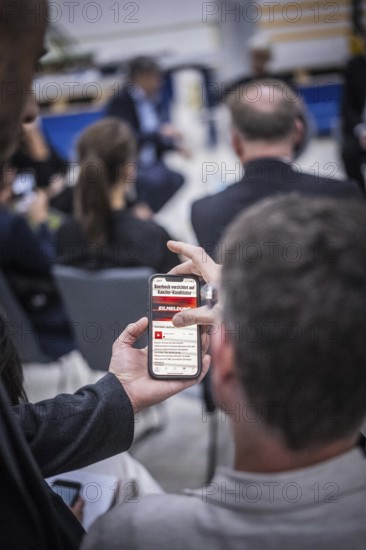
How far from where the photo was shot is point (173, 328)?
0.79 meters

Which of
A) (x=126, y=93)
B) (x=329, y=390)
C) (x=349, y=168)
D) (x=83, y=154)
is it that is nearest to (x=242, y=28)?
(x=126, y=93)

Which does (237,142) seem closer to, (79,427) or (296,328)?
(79,427)

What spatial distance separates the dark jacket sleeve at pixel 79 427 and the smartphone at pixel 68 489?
27 centimetres

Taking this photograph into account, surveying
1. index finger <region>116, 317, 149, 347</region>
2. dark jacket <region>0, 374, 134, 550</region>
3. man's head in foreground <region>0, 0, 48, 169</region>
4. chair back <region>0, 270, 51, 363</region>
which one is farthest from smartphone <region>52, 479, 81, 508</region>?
chair back <region>0, 270, 51, 363</region>

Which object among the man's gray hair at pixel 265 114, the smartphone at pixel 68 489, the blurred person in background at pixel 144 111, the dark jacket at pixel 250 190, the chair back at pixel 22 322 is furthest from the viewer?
the blurred person in background at pixel 144 111

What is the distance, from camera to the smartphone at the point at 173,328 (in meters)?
0.79

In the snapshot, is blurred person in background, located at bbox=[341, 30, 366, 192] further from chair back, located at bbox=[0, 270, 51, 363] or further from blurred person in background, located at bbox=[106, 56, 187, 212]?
chair back, located at bbox=[0, 270, 51, 363]

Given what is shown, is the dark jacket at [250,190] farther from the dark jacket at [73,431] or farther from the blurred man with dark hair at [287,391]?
the blurred man with dark hair at [287,391]

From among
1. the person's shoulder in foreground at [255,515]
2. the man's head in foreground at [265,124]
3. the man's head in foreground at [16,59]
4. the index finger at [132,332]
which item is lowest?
the man's head in foreground at [265,124]

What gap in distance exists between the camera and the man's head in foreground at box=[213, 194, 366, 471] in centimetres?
50

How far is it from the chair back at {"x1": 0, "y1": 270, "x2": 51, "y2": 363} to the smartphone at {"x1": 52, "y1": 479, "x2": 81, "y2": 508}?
83 centimetres

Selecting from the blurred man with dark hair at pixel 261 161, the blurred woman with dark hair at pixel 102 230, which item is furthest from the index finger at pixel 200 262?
the blurred woman with dark hair at pixel 102 230

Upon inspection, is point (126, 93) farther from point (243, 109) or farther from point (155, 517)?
point (155, 517)

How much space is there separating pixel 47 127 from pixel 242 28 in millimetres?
2478
